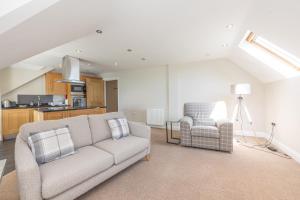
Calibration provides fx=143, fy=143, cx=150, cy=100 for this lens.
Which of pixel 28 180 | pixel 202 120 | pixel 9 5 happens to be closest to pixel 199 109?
pixel 202 120

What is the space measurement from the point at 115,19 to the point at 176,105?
3.39 m

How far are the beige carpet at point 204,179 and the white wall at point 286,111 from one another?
464 millimetres

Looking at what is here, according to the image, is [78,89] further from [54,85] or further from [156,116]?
[156,116]

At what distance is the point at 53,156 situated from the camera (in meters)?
1.65

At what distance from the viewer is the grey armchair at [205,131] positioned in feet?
9.48

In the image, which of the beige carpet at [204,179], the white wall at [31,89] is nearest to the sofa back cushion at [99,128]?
the beige carpet at [204,179]

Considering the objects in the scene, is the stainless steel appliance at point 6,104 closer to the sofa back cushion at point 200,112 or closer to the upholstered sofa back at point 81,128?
the upholstered sofa back at point 81,128

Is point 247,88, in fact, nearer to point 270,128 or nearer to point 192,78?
point 270,128

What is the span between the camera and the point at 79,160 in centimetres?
167

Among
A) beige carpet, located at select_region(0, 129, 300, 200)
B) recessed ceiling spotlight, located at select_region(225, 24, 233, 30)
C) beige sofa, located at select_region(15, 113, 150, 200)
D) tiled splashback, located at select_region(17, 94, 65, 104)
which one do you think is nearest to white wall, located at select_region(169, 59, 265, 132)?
beige carpet, located at select_region(0, 129, 300, 200)

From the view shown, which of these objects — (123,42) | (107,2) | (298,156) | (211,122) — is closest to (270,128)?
(298,156)

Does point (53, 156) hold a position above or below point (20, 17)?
below

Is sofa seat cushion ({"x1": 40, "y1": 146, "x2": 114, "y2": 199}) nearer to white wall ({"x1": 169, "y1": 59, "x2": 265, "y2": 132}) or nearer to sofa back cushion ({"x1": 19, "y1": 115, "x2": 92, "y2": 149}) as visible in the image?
sofa back cushion ({"x1": 19, "y1": 115, "x2": 92, "y2": 149})

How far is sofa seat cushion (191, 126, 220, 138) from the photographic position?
9.70 ft
